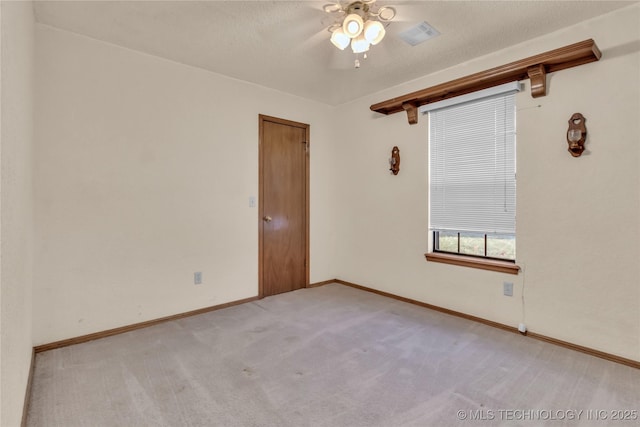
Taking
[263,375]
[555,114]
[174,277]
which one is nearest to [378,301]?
[263,375]

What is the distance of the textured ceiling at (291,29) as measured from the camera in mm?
2242

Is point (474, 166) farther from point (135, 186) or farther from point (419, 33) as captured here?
point (135, 186)

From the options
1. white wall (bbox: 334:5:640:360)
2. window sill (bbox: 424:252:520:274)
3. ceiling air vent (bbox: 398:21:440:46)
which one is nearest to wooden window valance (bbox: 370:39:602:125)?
white wall (bbox: 334:5:640:360)

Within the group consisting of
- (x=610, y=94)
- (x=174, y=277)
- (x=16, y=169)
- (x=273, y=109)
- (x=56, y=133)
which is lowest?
(x=174, y=277)

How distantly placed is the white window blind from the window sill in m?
0.29

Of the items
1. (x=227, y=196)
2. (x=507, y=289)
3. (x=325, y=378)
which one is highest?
(x=227, y=196)

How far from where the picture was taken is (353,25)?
2.06m

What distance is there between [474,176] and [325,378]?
234 centimetres

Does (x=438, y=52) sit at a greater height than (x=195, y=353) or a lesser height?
greater

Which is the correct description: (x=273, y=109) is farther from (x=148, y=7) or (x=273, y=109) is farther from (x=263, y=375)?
(x=263, y=375)

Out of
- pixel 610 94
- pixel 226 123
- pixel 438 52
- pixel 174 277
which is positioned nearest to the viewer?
pixel 610 94

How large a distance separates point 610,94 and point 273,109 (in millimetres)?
3188

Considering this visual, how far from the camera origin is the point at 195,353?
242cm

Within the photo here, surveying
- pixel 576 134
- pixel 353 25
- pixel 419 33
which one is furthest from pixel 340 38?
pixel 576 134
